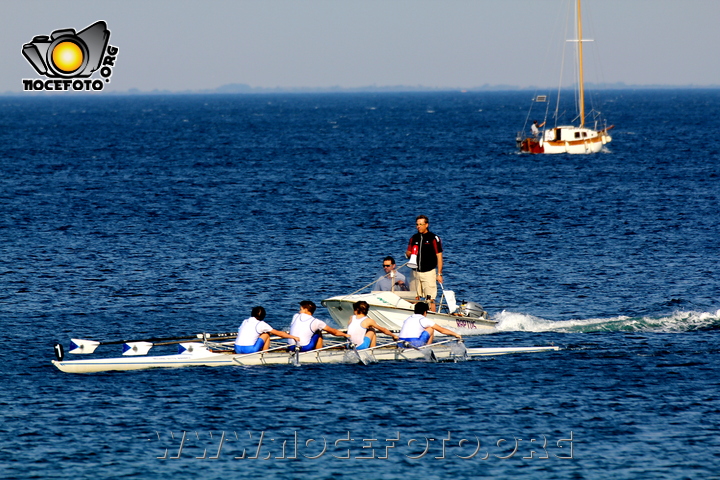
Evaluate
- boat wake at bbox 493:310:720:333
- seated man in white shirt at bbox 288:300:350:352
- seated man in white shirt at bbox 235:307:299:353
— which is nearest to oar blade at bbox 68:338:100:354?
seated man in white shirt at bbox 235:307:299:353

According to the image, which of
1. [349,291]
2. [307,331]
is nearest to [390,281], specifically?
[307,331]

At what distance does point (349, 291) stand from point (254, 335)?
10.8 metres

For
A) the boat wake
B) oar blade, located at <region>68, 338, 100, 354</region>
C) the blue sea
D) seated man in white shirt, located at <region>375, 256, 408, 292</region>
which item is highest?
seated man in white shirt, located at <region>375, 256, 408, 292</region>

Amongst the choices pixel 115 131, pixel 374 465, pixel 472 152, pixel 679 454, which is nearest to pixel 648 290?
pixel 679 454

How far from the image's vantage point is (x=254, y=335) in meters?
25.1

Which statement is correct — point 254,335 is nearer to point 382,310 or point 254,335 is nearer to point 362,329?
point 362,329

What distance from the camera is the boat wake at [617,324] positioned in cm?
3009

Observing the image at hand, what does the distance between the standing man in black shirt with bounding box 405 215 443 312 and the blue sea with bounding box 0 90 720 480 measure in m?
2.15

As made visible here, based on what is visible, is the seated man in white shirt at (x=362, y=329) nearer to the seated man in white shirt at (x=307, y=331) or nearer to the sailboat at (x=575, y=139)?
the seated man in white shirt at (x=307, y=331)

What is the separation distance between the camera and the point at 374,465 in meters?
19.1

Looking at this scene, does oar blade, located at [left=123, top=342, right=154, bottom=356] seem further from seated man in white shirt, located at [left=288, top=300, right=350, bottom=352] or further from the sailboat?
the sailboat

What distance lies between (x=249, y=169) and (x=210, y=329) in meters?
59.1

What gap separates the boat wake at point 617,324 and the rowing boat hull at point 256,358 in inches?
194

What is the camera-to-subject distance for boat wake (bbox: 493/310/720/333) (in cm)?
3009
